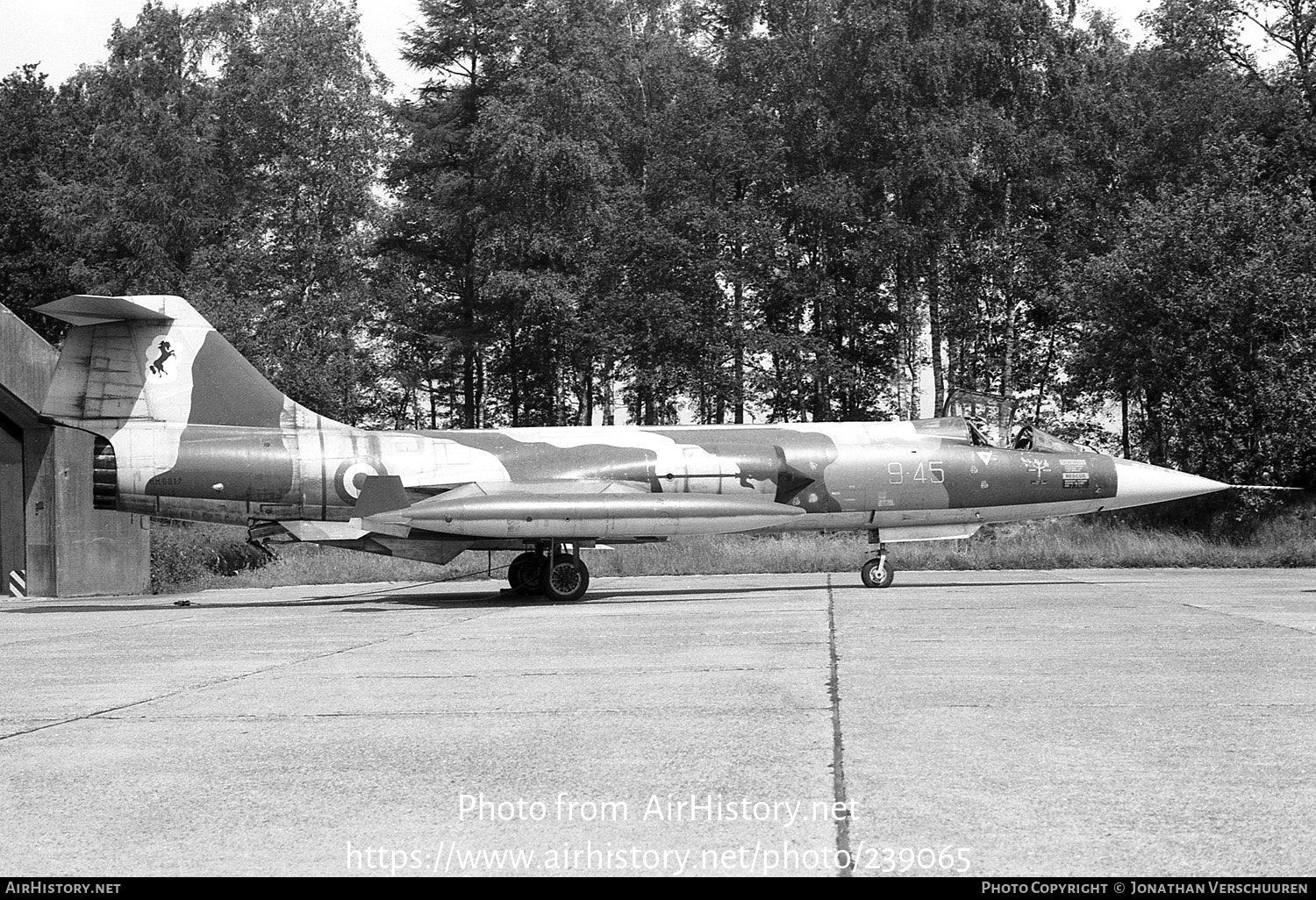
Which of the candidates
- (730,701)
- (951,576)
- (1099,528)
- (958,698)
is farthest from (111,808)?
(1099,528)

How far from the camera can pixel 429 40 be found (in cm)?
4628

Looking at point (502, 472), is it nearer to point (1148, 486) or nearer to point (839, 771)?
point (1148, 486)

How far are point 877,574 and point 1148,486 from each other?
4347 millimetres

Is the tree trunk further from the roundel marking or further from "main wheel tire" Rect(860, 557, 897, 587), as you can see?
the roundel marking

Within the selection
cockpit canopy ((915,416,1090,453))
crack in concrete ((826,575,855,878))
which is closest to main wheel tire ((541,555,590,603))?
cockpit canopy ((915,416,1090,453))

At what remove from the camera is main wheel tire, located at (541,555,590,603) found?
1748 cm

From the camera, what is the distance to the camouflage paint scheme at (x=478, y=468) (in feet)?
54.6

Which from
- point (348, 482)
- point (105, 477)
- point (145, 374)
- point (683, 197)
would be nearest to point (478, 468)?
point (348, 482)

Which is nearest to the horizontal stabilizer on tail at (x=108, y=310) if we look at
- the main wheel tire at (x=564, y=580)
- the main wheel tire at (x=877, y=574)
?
the main wheel tire at (x=564, y=580)

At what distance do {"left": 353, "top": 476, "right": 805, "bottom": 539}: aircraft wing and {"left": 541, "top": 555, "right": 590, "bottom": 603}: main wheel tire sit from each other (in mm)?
887

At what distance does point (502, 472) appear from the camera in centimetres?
1781
